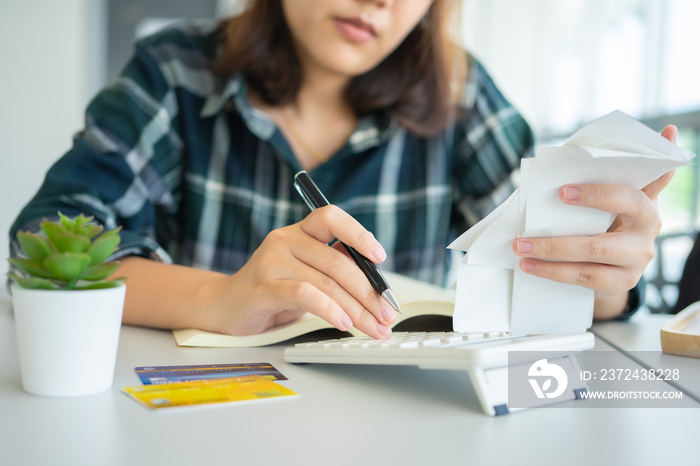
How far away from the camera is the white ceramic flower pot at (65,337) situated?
1.43ft

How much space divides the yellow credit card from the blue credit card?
0.01 meters

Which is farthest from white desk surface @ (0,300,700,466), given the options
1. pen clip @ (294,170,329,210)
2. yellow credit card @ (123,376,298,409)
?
pen clip @ (294,170,329,210)

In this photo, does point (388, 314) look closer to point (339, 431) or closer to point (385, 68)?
point (339, 431)

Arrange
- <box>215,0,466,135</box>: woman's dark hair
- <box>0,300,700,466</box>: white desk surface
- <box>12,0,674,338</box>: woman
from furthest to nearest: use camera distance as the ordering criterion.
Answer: <box>215,0,466,135</box>: woman's dark hair < <box>12,0,674,338</box>: woman < <box>0,300,700,466</box>: white desk surface

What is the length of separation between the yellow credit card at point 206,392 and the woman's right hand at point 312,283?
4.1 inches

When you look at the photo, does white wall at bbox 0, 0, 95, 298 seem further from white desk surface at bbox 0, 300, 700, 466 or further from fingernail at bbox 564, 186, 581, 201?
fingernail at bbox 564, 186, 581, 201

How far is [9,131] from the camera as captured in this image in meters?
3.10

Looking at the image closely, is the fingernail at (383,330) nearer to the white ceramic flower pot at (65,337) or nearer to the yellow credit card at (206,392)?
the yellow credit card at (206,392)

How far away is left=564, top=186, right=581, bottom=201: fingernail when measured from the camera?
1.80 ft

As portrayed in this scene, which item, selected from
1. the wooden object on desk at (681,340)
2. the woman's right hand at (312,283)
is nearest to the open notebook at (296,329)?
the woman's right hand at (312,283)

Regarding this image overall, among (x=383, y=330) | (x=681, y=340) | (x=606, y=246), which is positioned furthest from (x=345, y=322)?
(x=681, y=340)

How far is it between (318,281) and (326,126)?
0.64 m

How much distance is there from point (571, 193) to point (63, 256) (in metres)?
0.41

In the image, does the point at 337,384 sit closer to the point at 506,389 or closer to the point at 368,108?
the point at 506,389
